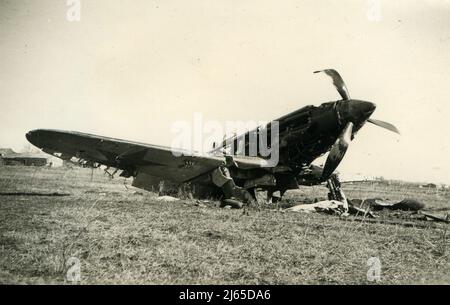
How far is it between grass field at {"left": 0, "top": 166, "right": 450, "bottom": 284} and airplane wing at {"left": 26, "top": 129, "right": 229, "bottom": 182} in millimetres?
2507

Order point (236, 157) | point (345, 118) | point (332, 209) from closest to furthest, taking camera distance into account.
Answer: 1. point (345, 118)
2. point (332, 209)
3. point (236, 157)

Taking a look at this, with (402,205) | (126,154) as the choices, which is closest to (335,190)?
(402,205)

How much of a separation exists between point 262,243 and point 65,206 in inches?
222

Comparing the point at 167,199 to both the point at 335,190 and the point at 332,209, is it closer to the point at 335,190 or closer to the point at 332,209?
the point at 332,209

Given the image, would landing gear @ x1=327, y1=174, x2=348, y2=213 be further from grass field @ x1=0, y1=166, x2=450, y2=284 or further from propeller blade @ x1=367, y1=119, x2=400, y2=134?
grass field @ x1=0, y1=166, x2=450, y2=284

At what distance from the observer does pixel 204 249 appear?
521 cm

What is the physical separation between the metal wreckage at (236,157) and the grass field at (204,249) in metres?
2.54

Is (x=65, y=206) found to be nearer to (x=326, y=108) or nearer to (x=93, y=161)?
(x=93, y=161)

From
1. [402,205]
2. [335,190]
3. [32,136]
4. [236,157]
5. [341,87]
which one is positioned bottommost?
[402,205]

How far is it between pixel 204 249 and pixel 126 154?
6.24m

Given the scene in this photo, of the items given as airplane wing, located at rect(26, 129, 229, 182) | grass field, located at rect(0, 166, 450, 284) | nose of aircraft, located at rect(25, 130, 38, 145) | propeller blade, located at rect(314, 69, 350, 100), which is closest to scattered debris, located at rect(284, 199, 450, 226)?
grass field, located at rect(0, 166, 450, 284)

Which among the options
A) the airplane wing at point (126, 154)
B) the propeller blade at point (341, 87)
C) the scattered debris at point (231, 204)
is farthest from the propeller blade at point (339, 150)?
the airplane wing at point (126, 154)

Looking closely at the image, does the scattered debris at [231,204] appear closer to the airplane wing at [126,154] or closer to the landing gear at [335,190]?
the airplane wing at [126,154]

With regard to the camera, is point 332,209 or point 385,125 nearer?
point 332,209
